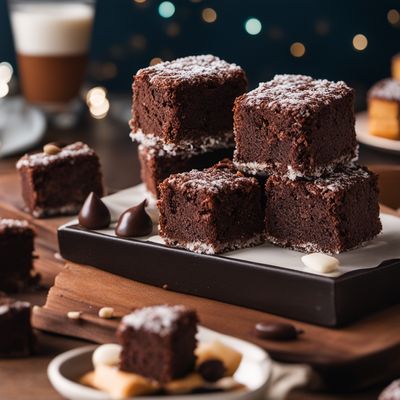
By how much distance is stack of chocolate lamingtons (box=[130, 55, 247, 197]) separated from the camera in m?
2.96

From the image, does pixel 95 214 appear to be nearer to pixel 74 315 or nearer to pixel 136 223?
pixel 136 223

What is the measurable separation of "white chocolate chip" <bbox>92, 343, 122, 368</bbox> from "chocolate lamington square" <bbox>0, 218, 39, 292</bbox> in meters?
0.67

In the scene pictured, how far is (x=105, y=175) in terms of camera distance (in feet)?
14.4

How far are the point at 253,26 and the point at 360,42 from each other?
0.62 m

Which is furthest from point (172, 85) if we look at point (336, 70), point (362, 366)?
point (336, 70)

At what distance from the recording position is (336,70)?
19.4 ft

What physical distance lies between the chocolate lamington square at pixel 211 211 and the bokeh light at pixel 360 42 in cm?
318

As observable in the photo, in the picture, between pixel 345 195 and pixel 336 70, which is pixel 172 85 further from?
pixel 336 70

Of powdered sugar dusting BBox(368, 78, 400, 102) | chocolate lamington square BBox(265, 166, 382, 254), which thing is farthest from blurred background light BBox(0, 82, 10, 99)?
chocolate lamington square BBox(265, 166, 382, 254)

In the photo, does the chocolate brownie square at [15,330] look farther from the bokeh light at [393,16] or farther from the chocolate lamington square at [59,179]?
the bokeh light at [393,16]

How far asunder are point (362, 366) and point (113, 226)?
99 centimetres

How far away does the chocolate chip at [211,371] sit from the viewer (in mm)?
2242

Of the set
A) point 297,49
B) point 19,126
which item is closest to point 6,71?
point 19,126

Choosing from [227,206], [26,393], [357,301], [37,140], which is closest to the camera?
[26,393]
